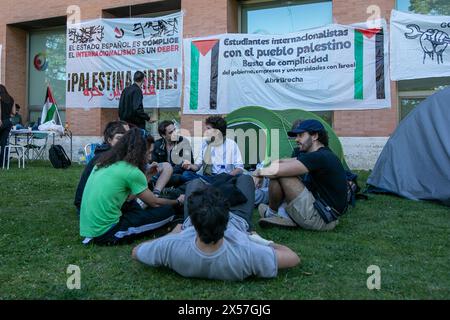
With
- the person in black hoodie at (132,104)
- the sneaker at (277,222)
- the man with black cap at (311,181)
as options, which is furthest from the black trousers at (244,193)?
the person in black hoodie at (132,104)

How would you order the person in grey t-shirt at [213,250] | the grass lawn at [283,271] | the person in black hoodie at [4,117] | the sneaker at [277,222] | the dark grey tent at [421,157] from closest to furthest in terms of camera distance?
the person in grey t-shirt at [213,250]
the grass lawn at [283,271]
the sneaker at [277,222]
the dark grey tent at [421,157]
the person in black hoodie at [4,117]

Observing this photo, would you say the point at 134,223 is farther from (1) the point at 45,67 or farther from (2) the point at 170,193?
(1) the point at 45,67

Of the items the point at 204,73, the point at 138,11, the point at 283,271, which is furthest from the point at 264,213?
the point at 138,11

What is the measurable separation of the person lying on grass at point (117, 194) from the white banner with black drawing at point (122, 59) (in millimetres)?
7165

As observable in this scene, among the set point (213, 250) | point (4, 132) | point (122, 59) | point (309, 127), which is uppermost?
point (122, 59)

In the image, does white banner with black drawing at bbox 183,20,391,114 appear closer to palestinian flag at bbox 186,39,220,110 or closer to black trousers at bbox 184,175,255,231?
palestinian flag at bbox 186,39,220,110

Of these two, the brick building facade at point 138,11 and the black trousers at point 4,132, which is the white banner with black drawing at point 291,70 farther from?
the black trousers at point 4,132

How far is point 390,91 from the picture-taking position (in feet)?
28.6

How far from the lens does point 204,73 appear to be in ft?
34.1

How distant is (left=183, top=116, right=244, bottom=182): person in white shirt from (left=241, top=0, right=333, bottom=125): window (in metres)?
4.74

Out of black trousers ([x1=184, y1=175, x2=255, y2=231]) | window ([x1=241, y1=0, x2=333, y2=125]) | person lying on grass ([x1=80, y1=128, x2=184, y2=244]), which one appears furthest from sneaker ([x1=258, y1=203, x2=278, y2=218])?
window ([x1=241, y1=0, x2=333, y2=125])

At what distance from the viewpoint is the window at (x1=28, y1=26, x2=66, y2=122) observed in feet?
44.3

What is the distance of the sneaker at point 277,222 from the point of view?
4.39 metres

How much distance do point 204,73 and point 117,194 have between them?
716 centimetres
